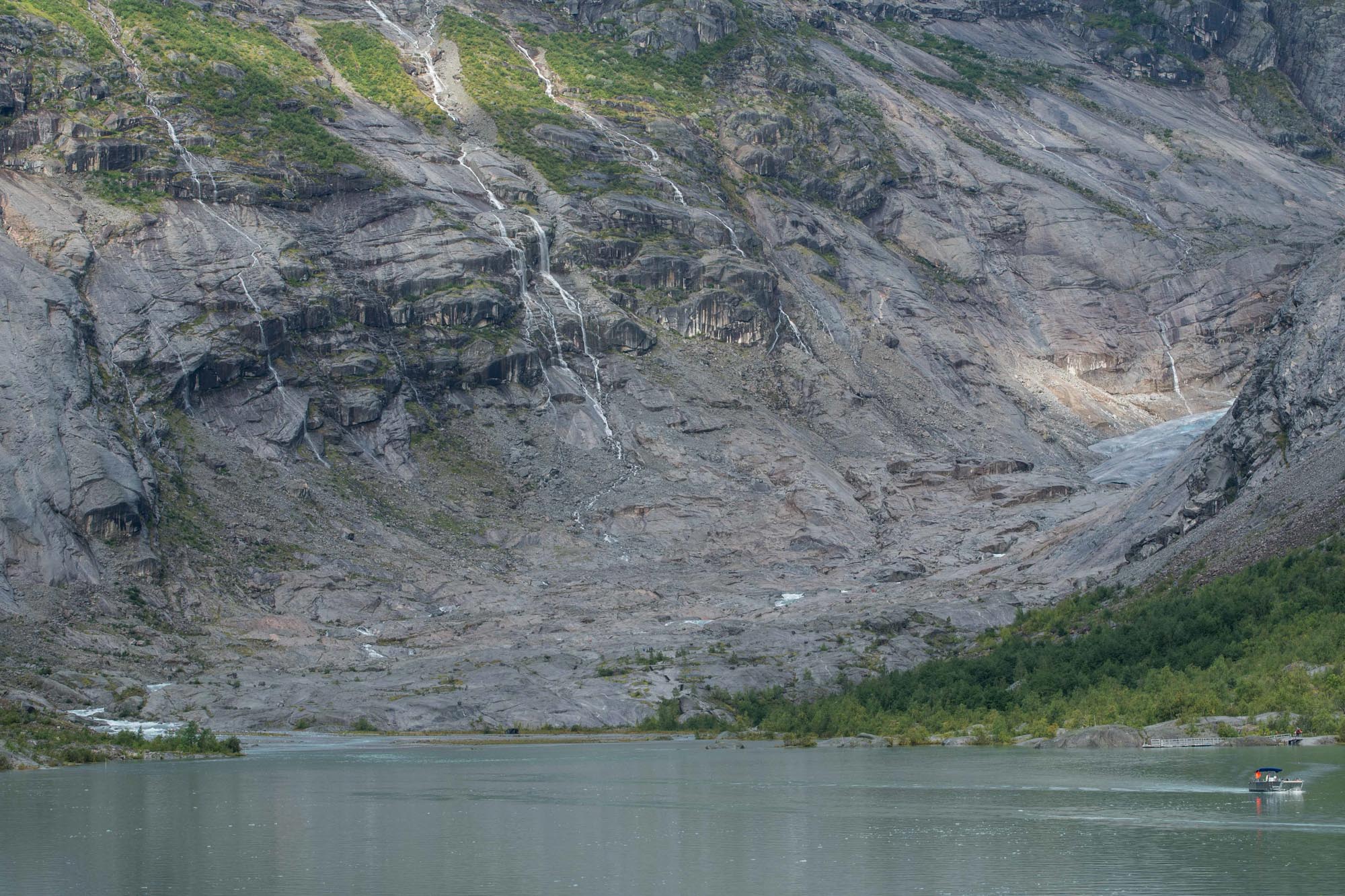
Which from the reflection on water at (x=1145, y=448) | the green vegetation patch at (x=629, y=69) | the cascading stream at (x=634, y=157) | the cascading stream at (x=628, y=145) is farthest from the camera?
the green vegetation patch at (x=629, y=69)

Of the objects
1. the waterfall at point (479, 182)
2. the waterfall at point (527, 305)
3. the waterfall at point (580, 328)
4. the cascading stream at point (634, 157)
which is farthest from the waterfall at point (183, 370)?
the waterfall at point (479, 182)

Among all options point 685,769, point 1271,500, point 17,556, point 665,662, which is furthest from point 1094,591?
point 17,556

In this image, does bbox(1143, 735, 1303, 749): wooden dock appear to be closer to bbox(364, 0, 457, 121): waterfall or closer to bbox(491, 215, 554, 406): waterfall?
bbox(491, 215, 554, 406): waterfall

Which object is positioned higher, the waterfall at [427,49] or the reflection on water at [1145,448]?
the waterfall at [427,49]

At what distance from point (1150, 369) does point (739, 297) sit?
48641 millimetres

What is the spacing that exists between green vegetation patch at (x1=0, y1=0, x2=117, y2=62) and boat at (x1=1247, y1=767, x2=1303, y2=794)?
5168 inches

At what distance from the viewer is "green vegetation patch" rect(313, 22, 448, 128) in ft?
554

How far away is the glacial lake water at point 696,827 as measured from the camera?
128 feet

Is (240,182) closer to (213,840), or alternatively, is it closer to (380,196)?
(380,196)

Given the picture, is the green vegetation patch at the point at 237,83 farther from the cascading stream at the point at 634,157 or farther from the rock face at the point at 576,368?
the cascading stream at the point at 634,157

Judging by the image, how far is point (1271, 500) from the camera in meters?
86.8

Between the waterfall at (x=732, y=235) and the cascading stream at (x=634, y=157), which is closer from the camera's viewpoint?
the cascading stream at (x=634, y=157)

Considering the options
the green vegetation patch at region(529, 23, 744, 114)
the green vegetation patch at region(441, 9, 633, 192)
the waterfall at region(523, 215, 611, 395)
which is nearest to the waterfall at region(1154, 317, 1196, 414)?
the green vegetation patch at region(529, 23, 744, 114)

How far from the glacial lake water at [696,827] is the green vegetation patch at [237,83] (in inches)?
3610
